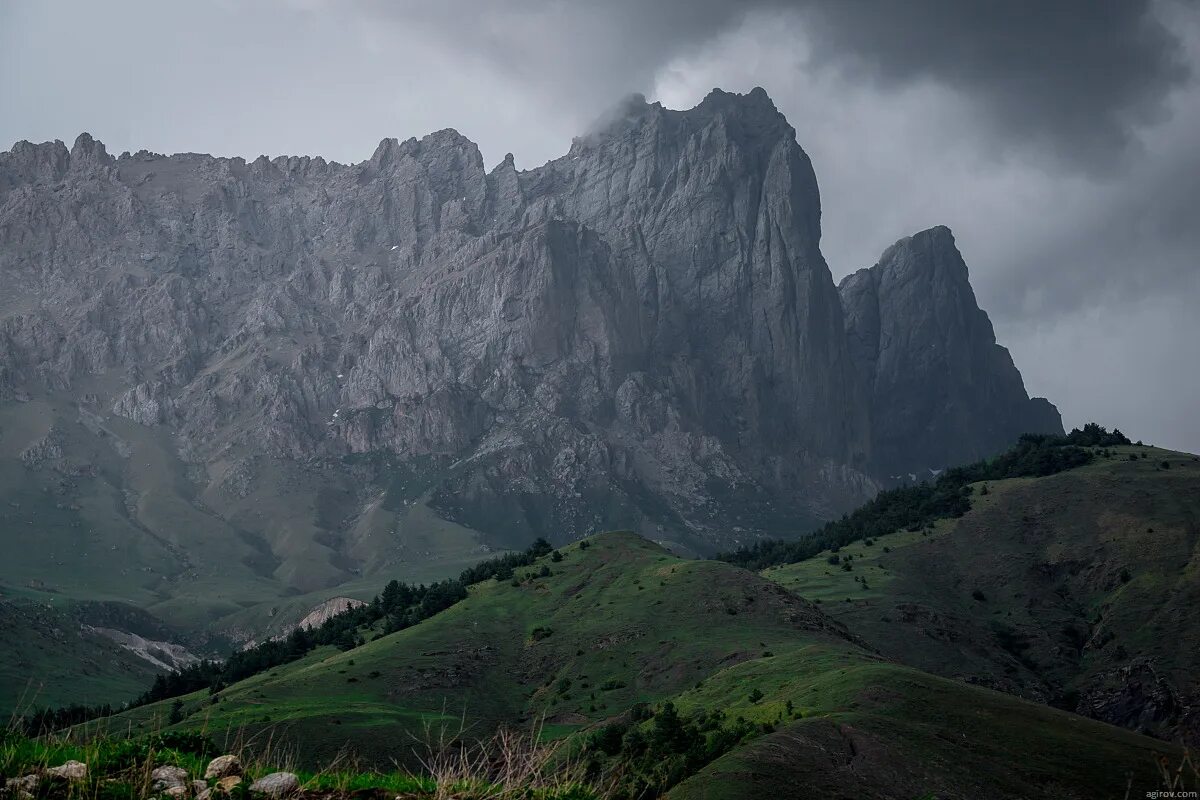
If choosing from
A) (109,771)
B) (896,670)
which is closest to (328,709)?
(896,670)

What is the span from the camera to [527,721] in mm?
120312

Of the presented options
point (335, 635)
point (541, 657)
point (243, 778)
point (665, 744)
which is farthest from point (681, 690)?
point (243, 778)

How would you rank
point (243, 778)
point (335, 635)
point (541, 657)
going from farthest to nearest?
point (335, 635) → point (541, 657) → point (243, 778)

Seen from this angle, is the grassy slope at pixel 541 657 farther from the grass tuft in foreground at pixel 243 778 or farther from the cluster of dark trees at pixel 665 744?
the grass tuft in foreground at pixel 243 778

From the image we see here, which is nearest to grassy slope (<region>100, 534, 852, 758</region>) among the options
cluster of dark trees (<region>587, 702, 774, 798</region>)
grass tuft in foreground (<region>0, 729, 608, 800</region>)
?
cluster of dark trees (<region>587, 702, 774, 798</region>)

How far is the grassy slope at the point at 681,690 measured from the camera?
70938 mm

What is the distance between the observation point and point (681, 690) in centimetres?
11681

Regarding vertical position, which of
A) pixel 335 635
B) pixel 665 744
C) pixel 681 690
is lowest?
pixel 665 744

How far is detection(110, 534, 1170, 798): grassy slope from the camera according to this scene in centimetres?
7094

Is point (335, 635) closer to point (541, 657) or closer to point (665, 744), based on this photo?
point (541, 657)

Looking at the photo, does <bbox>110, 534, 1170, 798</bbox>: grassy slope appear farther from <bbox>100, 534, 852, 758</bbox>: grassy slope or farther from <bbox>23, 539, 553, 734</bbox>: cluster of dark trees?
<bbox>23, 539, 553, 734</bbox>: cluster of dark trees

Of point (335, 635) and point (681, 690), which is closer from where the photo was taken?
point (681, 690)

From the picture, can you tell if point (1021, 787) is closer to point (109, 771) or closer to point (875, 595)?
point (109, 771)

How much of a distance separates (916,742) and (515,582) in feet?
348
